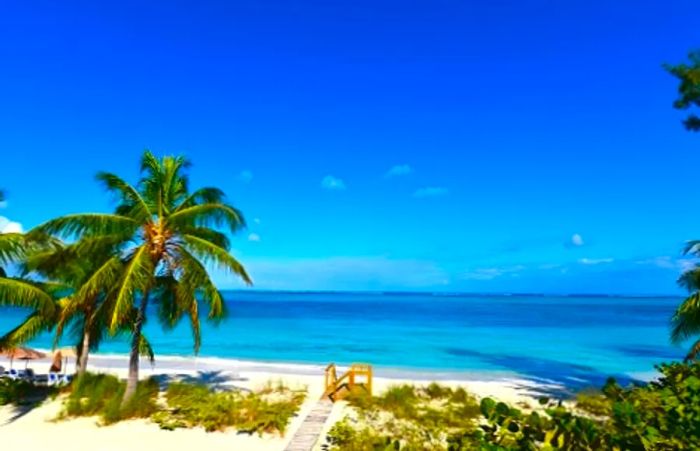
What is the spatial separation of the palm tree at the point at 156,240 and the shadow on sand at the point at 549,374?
12486mm

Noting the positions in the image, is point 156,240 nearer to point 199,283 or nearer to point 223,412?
point 199,283

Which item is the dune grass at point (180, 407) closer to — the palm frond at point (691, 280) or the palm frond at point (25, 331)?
the palm frond at point (25, 331)

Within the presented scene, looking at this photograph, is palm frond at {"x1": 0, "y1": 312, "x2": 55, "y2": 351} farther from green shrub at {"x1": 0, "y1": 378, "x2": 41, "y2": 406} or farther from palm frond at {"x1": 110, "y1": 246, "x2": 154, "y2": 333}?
palm frond at {"x1": 110, "y1": 246, "x2": 154, "y2": 333}

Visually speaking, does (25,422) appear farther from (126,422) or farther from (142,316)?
(142,316)

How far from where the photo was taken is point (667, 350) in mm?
39531

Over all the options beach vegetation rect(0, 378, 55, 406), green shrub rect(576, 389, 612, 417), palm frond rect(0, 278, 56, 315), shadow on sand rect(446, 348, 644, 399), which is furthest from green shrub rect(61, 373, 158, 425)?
shadow on sand rect(446, 348, 644, 399)

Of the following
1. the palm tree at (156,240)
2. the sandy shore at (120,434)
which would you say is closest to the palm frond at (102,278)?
the palm tree at (156,240)

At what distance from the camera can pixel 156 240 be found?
13.7 m

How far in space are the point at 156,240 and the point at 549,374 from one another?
23.3 metres

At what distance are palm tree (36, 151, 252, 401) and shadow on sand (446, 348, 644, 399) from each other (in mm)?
12486

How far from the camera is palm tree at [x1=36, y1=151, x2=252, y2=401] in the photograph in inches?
517

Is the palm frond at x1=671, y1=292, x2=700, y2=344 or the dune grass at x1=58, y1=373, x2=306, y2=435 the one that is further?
the dune grass at x1=58, y1=373, x2=306, y2=435

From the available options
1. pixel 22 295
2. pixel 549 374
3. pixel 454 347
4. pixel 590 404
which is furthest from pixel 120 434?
pixel 454 347

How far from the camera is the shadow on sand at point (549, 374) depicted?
768 inches
